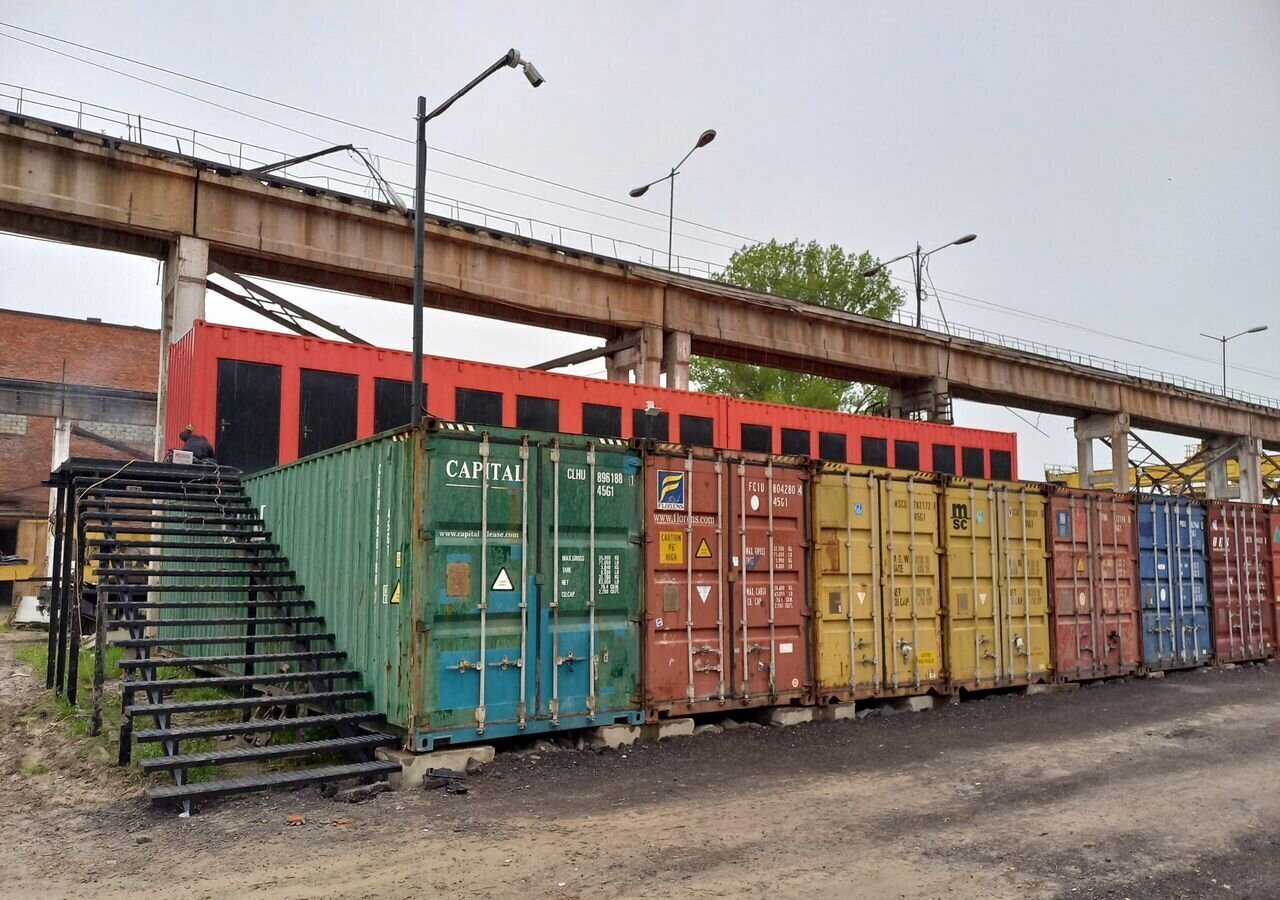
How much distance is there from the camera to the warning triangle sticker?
9.23m

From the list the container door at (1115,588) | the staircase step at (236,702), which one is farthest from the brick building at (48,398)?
the container door at (1115,588)

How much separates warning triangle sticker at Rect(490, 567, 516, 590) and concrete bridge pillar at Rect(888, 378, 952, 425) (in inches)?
1178

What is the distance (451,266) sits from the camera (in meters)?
25.3

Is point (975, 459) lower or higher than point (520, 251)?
lower

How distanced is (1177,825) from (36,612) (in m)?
28.8

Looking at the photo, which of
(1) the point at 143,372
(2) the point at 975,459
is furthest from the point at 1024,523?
(1) the point at 143,372

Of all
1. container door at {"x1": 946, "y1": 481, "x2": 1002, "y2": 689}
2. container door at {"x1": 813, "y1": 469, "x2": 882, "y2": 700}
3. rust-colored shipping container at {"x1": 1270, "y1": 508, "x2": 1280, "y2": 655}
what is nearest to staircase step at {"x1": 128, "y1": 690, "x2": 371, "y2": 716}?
container door at {"x1": 813, "y1": 469, "x2": 882, "y2": 700}

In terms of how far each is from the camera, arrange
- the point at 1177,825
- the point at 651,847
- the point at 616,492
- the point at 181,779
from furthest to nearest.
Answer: the point at 616,492 < the point at 181,779 < the point at 1177,825 < the point at 651,847

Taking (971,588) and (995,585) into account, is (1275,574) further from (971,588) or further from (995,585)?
(971,588)

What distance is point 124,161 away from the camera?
2036 cm

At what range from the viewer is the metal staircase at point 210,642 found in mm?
8320

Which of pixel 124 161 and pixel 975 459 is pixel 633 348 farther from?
pixel 124 161

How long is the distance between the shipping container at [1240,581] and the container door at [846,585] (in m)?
8.38

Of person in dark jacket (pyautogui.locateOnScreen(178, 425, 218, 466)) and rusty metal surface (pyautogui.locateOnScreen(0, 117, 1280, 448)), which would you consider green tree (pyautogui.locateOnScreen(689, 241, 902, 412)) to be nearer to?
rusty metal surface (pyautogui.locateOnScreen(0, 117, 1280, 448))
